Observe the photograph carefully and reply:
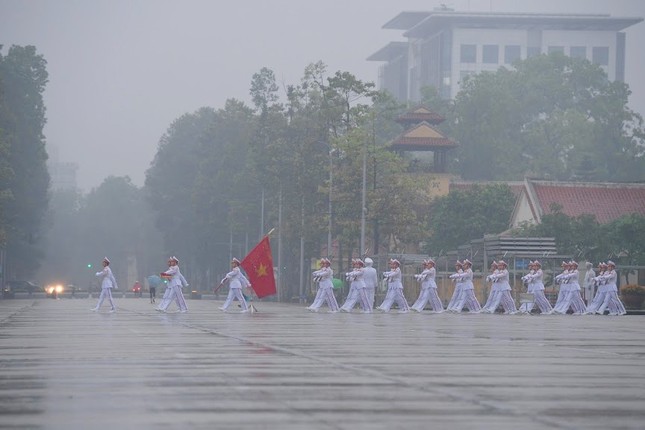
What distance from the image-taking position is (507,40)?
19125cm

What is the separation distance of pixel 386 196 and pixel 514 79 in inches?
2859

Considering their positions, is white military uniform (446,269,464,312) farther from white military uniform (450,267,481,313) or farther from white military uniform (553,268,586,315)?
white military uniform (553,268,586,315)

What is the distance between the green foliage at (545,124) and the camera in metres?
136

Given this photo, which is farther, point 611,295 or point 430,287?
point 430,287

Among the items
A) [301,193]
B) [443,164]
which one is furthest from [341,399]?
[443,164]

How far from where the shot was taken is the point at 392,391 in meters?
15.5

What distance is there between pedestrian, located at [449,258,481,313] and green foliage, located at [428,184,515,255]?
35345 millimetres

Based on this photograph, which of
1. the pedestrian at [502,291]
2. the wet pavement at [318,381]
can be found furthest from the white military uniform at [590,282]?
the wet pavement at [318,381]

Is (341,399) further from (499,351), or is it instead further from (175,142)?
(175,142)

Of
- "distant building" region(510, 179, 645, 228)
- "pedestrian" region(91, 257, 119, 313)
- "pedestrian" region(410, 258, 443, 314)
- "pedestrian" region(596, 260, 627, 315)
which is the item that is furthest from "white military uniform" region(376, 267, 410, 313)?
"distant building" region(510, 179, 645, 228)

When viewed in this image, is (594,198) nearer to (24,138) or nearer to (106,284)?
(24,138)

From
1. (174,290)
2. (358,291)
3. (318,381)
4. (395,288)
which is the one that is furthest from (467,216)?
(318,381)

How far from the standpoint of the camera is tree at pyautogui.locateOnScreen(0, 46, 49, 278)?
96000 mm

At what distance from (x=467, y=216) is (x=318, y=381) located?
7816 cm
